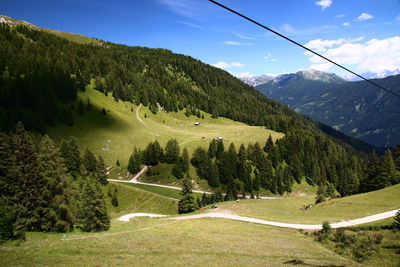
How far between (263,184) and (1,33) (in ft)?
710

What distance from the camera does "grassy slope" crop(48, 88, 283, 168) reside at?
120 meters

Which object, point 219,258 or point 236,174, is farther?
point 236,174

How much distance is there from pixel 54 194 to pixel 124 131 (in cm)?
10424

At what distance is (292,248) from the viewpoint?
26.8 m

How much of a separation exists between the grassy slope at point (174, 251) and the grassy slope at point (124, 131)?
94164 millimetres

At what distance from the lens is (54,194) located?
123ft

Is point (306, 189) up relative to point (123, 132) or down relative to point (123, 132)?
down

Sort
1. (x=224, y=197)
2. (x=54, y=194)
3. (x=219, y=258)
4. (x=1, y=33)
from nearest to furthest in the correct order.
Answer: (x=219, y=258) < (x=54, y=194) < (x=224, y=197) < (x=1, y=33)

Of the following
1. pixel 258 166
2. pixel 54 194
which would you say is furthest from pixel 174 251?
pixel 258 166

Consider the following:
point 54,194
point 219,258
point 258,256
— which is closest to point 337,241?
point 258,256

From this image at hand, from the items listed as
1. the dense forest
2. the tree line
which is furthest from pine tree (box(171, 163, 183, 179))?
the tree line

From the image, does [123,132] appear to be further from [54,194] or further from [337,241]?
[337,241]

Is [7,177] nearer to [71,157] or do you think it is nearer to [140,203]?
[140,203]

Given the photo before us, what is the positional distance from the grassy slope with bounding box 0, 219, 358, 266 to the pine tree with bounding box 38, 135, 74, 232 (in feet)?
37.5
